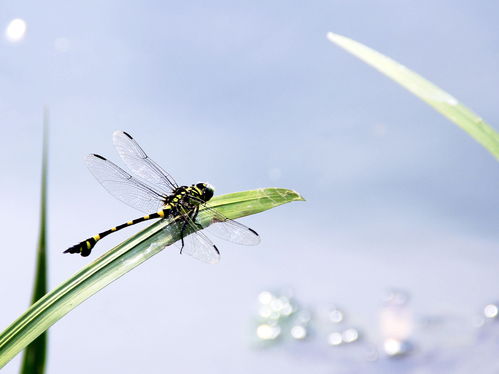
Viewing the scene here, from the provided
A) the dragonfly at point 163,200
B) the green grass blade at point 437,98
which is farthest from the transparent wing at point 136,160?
the green grass blade at point 437,98

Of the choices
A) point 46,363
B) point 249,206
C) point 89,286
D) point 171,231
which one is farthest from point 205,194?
point 46,363

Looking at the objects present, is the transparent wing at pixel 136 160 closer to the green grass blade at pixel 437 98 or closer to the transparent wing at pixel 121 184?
the transparent wing at pixel 121 184

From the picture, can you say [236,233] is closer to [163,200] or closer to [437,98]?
[163,200]

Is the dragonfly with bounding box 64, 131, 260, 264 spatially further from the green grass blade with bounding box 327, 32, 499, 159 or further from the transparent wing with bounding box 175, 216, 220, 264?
the green grass blade with bounding box 327, 32, 499, 159

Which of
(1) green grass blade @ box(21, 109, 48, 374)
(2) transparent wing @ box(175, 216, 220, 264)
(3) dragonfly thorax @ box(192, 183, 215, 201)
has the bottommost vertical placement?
(1) green grass blade @ box(21, 109, 48, 374)

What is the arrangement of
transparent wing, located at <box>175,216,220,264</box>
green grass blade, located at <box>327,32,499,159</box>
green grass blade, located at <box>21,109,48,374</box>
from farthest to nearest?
transparent wing, located at <box>175,216,220,264</box>, green grass blade, located at <box>21,109,48,374</box>, green grass blade, located at <box>327,32,499,159</box>

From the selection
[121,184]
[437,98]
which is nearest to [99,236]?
[121,184]

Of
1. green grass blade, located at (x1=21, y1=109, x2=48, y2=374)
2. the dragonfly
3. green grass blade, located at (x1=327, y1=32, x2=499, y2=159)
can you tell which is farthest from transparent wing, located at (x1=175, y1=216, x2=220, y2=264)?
green grass blade, located at (x1=327, y1=32, x2=499, y2=159)
